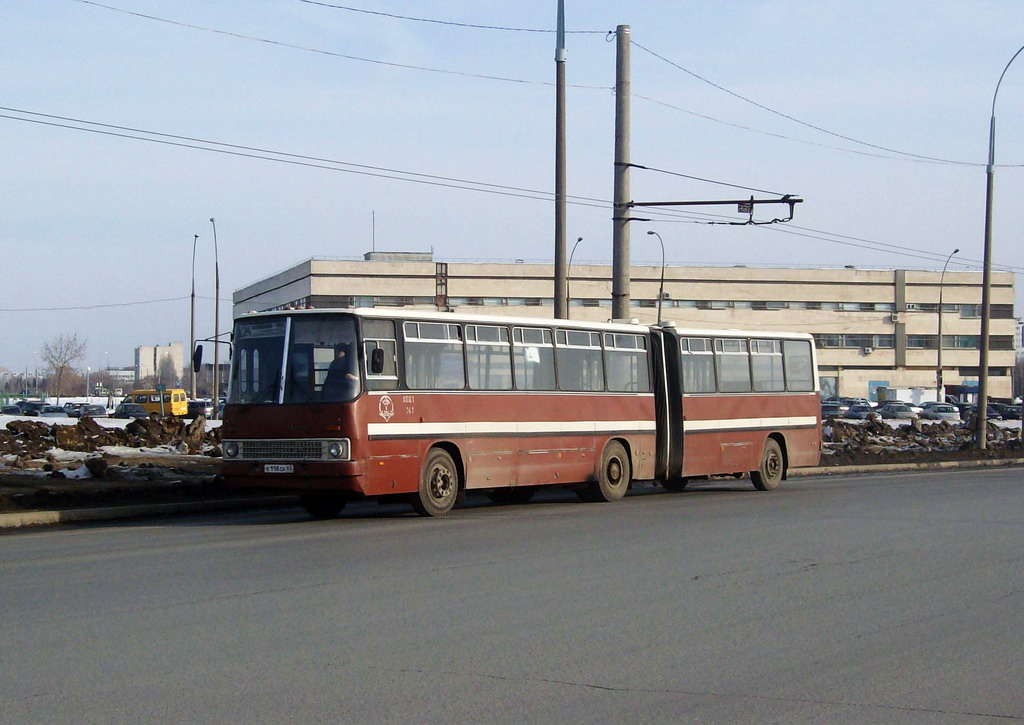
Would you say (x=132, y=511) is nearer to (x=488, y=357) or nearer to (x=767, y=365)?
(x=488, y=357)

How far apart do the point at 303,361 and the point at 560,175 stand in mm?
10052

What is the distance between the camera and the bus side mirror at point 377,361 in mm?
16469

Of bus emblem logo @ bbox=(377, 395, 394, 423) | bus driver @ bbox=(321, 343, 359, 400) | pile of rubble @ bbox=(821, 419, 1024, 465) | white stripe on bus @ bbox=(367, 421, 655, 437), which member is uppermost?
bus driver @ bbox=(321, 343, 359, 400)

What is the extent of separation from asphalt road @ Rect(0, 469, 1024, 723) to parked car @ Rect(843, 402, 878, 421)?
177 ft

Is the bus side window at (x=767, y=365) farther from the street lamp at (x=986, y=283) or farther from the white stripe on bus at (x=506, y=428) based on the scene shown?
the street lamp at (x=986, y=283)

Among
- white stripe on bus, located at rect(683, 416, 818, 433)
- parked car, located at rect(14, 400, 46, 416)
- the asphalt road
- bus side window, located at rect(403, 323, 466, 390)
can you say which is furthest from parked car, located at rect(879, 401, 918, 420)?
the asphalt road

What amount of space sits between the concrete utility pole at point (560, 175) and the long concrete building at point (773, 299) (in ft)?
198

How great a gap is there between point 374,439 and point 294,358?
161cm

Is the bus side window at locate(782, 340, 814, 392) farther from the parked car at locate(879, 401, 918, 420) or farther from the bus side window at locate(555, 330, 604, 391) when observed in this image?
the parked car at locate(879, 401, 918, 420)

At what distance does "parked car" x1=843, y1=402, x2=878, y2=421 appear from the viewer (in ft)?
224

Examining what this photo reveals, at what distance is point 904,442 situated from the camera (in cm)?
4609

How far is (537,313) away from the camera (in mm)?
91375

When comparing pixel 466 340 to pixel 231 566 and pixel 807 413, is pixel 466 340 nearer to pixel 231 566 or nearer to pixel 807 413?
pixel 231 566

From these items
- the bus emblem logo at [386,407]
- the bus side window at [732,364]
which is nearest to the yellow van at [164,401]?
the bus side window at [732,364]
